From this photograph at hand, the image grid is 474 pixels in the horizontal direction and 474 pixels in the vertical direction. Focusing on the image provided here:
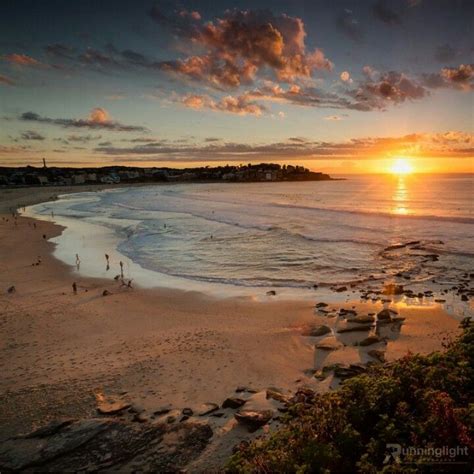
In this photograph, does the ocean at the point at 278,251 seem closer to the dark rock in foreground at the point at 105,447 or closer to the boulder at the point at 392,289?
the boulder at the point at 392,289

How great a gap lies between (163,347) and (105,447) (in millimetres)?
5159

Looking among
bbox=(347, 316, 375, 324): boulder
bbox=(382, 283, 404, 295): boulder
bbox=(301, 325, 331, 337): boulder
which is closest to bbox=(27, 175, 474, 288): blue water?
bbox=(382, 283, 404, 295): boulder

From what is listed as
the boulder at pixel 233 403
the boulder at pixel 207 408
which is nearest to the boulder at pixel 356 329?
the boulder at pixel 233 403

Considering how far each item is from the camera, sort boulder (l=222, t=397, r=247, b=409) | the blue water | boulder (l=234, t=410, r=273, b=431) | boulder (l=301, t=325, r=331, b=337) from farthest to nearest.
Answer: the blue water, boulder (l=301, t=325, r=331, b=337), boulder (l=222, t=397, r=247, b=409), boulder (l=234, t=410, r=273, b=431)

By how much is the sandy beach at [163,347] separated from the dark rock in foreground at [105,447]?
0.56 metres

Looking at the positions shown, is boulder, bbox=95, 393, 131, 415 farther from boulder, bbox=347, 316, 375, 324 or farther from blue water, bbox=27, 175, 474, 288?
blue water, bbox=27, 175, 474, 288

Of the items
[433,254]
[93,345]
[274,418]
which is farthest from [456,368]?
[433,254]

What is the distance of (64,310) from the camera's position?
15789 millimetres

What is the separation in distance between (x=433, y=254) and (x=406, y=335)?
17.0 metres

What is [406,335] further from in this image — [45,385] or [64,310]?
[64,310]

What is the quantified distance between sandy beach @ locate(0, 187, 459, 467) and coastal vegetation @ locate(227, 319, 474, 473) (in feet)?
6.57

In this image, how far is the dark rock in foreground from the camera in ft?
21.4

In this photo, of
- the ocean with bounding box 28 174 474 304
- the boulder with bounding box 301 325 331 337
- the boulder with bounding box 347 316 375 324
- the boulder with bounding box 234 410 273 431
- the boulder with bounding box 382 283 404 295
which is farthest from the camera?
the ocean with bounding box 28 174 474 304

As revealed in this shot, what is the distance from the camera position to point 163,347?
1205cm
